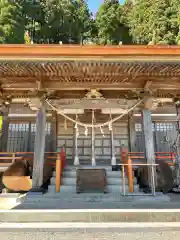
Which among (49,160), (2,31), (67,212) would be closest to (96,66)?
(67,212)

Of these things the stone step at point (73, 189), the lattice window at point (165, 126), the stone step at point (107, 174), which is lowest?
the stone step at point (73, 189)

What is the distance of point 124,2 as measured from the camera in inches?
1537

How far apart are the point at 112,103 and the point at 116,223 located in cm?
407

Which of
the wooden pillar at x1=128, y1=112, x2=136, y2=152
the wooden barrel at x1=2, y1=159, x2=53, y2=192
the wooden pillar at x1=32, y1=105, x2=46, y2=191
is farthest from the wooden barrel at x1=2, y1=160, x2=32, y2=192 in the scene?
the wooden pillar at x1=128, y1=112, x2=136, y2=152

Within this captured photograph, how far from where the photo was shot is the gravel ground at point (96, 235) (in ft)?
12.3

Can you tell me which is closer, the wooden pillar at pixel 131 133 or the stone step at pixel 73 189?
the stone step at pixel 73 189

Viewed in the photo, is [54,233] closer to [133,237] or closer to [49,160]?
[133,237]

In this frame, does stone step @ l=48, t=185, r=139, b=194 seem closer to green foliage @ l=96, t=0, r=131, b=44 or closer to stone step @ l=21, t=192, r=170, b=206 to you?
stone step @ l=21, t=192, r=170, b=206

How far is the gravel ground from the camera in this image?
3.75m

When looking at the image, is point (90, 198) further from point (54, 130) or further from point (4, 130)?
point (4, 130)

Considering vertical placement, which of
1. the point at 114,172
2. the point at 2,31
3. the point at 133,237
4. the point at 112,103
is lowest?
the point at 133,237

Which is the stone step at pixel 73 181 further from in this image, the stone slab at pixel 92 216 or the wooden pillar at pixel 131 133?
the wooden pillar at pixel 131 133

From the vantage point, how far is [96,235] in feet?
12.7

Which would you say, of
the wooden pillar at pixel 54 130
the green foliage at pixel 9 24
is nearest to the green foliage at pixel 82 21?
the green foliage at pixel 9 24
